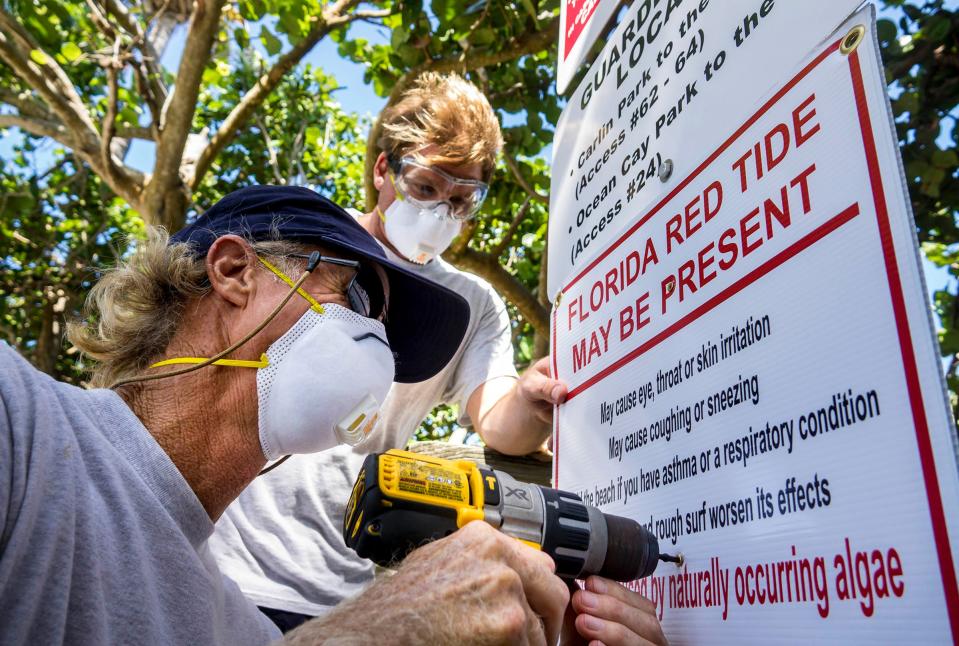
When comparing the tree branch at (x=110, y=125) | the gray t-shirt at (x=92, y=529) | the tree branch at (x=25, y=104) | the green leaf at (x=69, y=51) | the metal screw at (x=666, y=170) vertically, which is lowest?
the gray t-shirt at (x=92, y=529)

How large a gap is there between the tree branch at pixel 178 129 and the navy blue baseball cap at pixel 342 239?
302 cm

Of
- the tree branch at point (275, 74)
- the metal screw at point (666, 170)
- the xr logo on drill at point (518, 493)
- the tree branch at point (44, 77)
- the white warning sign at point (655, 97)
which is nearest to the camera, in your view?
the white warning sign at point (655, 97)

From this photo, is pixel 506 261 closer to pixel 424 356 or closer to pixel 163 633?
pixel 424 356

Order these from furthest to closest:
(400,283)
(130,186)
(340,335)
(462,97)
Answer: (130,186), (462,97), (400,283), (340,335)

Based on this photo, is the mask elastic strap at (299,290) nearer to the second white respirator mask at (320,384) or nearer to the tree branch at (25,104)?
the second white respirator mask at (320,384)

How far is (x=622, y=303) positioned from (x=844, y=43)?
67cm

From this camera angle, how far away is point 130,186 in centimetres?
475

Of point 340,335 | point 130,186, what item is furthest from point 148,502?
point 130,186

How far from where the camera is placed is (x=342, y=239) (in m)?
1.76

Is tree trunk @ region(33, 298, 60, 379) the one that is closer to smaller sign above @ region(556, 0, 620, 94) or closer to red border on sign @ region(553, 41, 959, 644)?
smaller sign above @ region(556, 0, 620, 94)

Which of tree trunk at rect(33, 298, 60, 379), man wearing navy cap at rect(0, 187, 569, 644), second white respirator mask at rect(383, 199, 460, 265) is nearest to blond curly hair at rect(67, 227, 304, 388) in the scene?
man wearing navy cap at rect(0, 187, 569, 644)

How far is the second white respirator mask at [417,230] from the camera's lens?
115 inches

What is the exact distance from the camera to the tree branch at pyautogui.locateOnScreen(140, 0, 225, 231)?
4410mm

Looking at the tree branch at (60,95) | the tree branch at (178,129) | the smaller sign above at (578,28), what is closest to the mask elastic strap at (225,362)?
the smaller sign above at (578,28)
